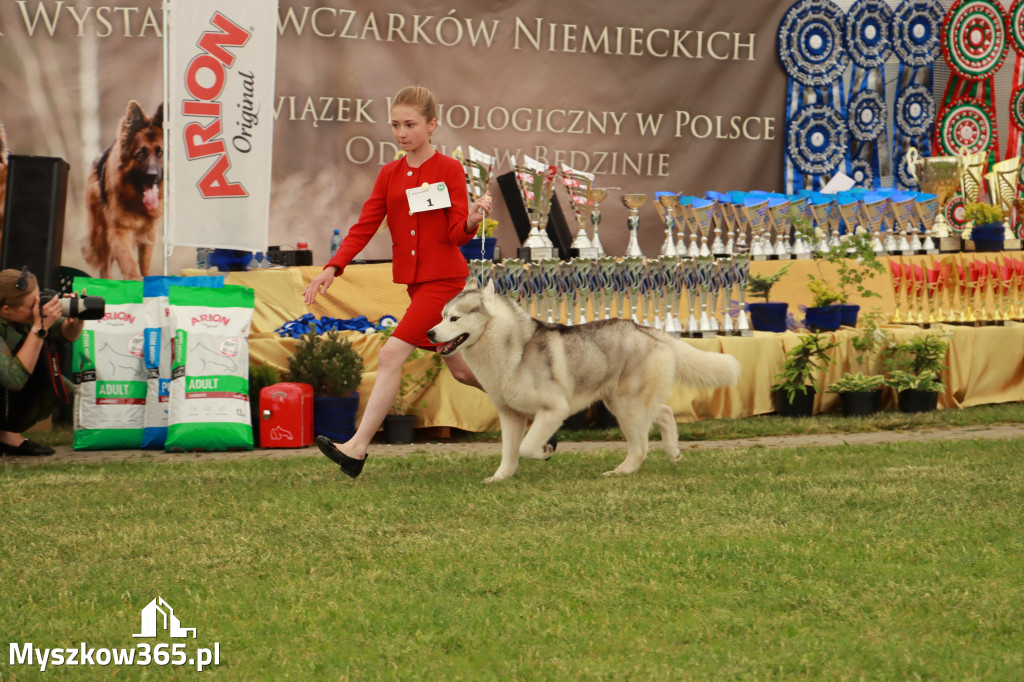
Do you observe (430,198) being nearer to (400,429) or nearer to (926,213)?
(400,429)

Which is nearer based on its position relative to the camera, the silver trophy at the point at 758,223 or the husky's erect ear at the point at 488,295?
the husky's erect ear at the point at 488,295

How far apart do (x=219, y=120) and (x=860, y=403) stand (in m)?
4.28

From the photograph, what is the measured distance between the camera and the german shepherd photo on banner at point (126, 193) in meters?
8.25

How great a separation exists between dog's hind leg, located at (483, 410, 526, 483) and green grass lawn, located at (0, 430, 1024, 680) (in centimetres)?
8

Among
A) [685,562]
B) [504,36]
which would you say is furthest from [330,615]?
[504,36]

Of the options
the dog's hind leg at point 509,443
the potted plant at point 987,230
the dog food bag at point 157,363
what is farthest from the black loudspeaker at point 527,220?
the potted plant at point 987,230

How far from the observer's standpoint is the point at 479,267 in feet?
21.0

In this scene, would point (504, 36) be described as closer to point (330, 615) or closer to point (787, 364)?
point (787, 364)

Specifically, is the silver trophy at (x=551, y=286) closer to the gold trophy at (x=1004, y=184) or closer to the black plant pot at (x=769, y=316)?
the black plant pot at (x=769, y=316)

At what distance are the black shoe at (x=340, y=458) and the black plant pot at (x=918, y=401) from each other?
3.96 metres

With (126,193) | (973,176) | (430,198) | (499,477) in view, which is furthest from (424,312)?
(973,176)

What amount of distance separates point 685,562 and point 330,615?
107 centimetres

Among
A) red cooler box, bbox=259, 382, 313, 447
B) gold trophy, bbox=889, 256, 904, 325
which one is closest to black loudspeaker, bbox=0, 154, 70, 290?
red cooler box, bbox=259, 382, 313, 447

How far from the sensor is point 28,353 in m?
5.41
